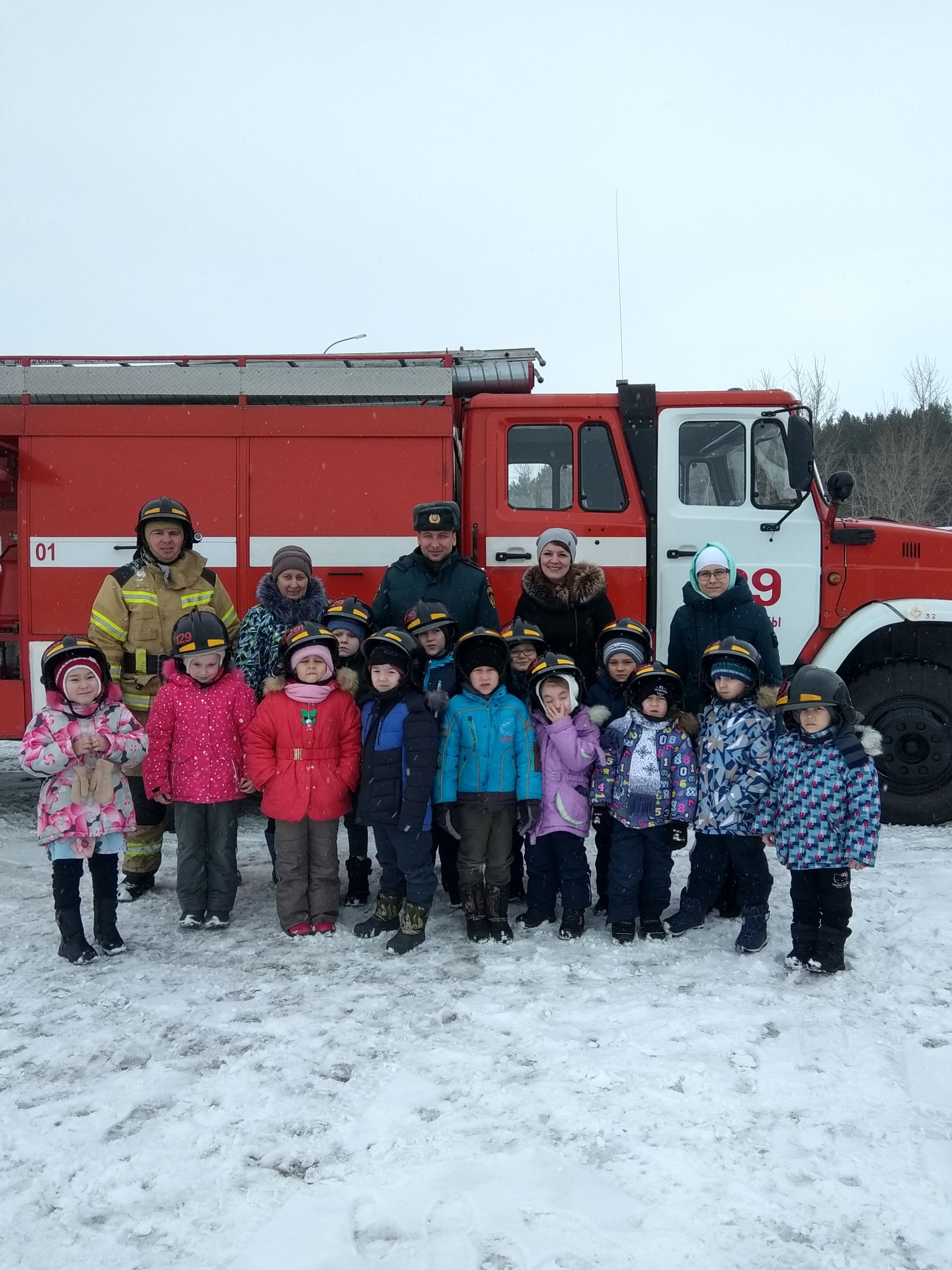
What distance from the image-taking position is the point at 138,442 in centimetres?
555

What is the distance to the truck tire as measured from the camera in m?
5.60

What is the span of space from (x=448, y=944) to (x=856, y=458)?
41.0 meters

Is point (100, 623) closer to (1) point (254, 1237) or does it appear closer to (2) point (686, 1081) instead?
(1) point (254, 1237)

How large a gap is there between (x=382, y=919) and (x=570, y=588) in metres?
1.89

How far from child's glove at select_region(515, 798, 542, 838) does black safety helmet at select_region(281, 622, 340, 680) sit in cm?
112

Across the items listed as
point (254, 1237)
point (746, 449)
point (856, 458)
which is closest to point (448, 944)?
point (254, 1237)

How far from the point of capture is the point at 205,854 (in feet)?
13.6

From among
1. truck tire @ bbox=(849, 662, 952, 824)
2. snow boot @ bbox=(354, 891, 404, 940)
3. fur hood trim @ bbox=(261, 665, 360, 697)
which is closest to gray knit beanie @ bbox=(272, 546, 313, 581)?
A: fur hood trim @ bbox=(261, 665, 360, 697)

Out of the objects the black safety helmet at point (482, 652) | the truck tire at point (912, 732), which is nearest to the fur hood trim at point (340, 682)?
the black safety helmet at point (482, 652)

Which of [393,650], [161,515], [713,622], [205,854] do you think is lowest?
[205,854]

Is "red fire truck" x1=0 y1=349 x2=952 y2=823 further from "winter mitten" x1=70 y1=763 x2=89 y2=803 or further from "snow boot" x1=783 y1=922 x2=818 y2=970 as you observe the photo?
"snow boot" x1=783 y1=922 x2=818 y2=970

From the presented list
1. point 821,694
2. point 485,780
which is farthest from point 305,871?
point 821,694

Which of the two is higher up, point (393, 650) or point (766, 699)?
point (393, 650)

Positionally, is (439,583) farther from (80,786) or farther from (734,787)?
(80,786)
